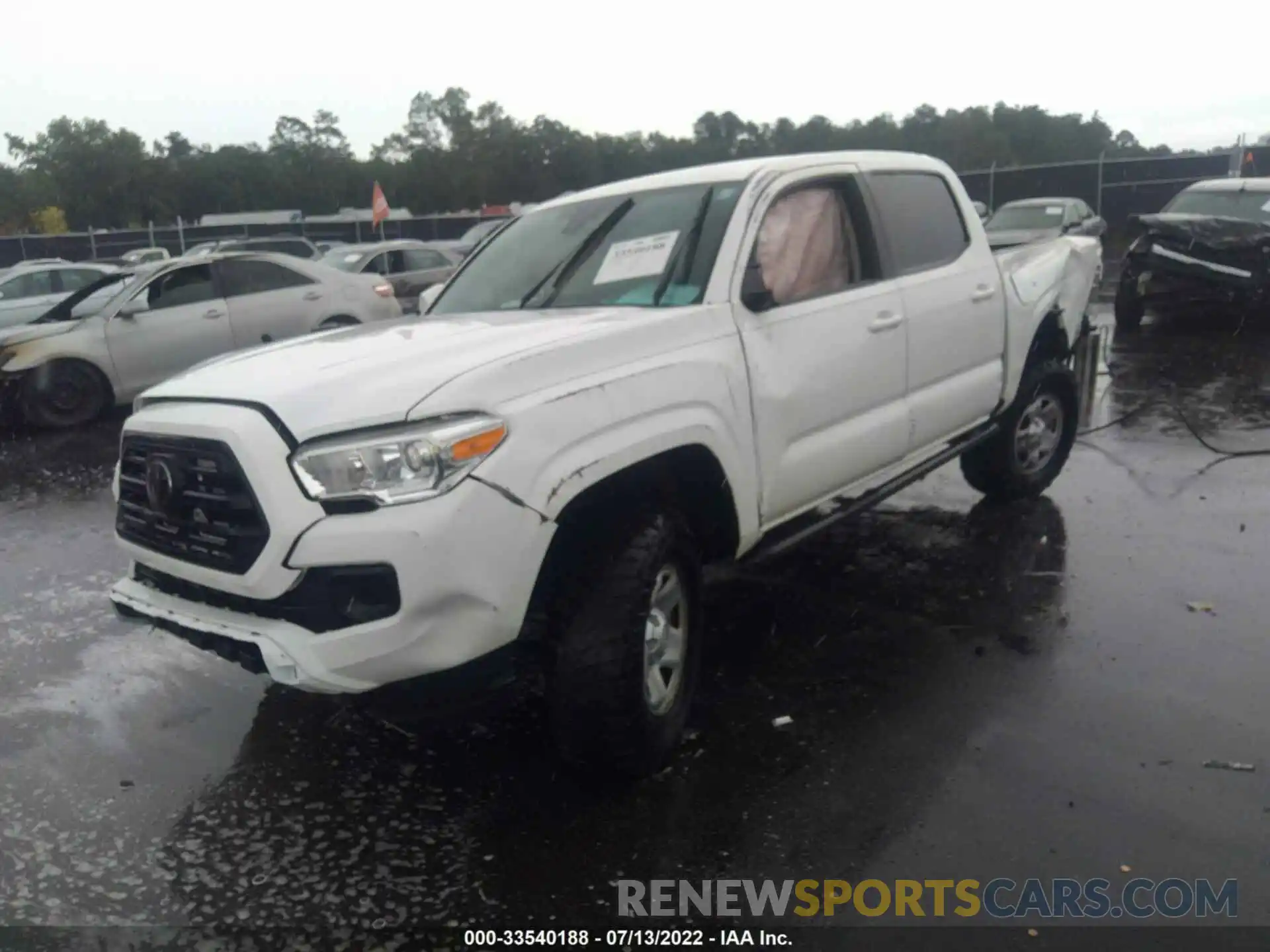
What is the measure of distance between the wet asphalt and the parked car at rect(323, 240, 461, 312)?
11.6 metres

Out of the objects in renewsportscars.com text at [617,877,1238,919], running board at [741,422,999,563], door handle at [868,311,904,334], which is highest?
door handle at [868,311,904,334]

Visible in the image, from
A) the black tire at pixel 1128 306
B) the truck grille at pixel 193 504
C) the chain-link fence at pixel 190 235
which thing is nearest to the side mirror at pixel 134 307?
the truck grille at pixel 193 504

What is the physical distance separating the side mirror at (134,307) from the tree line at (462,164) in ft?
183

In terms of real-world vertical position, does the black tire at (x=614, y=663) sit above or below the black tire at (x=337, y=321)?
below

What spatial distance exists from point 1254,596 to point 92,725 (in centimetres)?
474

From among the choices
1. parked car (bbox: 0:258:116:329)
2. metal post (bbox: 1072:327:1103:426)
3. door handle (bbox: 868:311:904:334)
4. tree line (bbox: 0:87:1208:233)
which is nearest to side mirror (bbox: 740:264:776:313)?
door handle (bbox: 868:311:904:334)

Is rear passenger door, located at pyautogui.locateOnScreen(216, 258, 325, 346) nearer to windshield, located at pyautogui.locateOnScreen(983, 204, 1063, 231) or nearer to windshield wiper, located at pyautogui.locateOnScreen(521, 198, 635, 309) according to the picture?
windshield wiper, located at pyautogui.locateOnScreen(521, 198, 635, 309)

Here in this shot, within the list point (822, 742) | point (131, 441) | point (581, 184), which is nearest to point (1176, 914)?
point (822, 742)

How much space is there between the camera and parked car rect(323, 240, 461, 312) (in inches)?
653

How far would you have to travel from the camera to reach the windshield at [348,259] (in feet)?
54.1

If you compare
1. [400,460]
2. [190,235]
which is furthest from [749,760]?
[190,235]

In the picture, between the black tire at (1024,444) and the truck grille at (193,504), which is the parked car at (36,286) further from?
the black tire at (1024,444)

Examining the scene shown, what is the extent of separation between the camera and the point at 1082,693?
3.84m

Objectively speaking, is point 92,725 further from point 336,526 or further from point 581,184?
point 581,184
